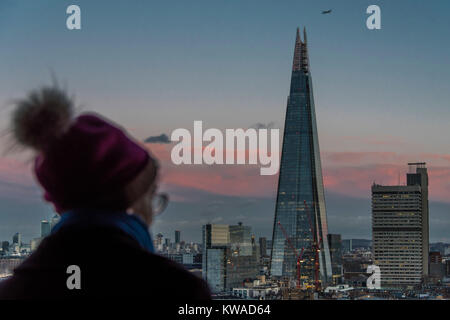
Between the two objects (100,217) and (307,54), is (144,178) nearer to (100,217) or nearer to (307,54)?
(100,217)

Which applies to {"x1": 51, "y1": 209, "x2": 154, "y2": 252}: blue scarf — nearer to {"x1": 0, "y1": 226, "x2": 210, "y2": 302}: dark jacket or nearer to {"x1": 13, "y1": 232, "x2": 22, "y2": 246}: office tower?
{"x1": 0, "y1": 226, "x2": 210, "y2": 302}: dark jacket

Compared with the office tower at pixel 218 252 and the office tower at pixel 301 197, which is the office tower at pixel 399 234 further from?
the office tower at pixel 218 252

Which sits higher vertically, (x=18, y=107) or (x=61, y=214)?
(x=18, y=107)

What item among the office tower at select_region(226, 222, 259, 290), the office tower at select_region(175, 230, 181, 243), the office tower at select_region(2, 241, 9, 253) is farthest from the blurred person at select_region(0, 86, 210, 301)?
the office tower at select_region(226, 222, 259, 290)

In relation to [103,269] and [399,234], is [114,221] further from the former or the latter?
[399,234]

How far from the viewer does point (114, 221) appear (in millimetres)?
703

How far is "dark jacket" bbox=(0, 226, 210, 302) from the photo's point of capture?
2.24ft

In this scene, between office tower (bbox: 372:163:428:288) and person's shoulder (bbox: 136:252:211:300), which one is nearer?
person's shoulder (bbox: 136:252:211:300)

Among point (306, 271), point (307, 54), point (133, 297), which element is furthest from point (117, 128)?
point (306, 271)

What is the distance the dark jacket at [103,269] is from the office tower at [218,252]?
1096 cm

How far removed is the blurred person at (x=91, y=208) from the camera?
0.69 m

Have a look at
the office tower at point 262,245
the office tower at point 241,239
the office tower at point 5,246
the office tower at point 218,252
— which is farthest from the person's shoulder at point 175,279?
the office tower at point 262,245

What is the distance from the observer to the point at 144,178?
28.9 inches
